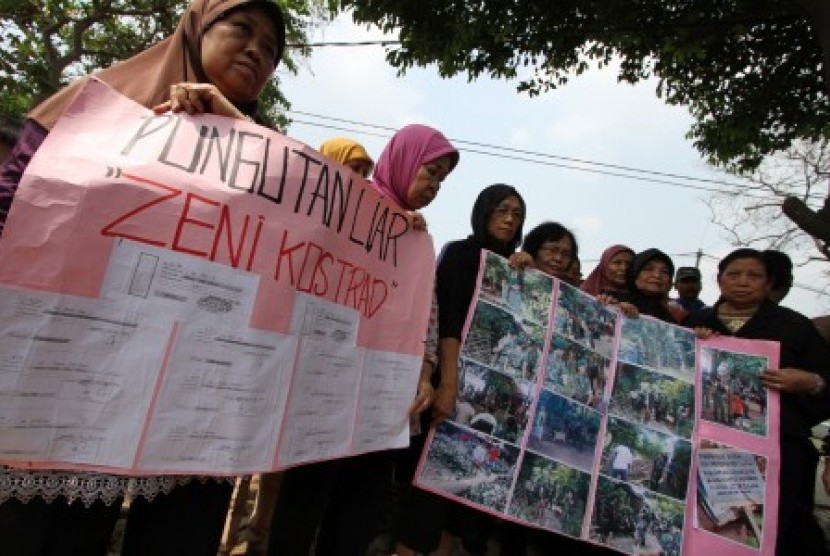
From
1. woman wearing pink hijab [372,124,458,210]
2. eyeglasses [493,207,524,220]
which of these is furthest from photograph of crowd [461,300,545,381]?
woman wearing pink hijab [372,124,458,210]

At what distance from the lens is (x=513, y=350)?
7.28 ft

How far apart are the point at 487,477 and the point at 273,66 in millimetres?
1656

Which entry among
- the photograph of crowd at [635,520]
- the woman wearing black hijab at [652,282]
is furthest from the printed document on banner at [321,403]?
the woman wearing black hijab at [652,282]

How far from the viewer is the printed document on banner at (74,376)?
34.8 inches

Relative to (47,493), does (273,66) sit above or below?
above

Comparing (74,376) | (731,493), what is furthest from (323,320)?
(731,493)

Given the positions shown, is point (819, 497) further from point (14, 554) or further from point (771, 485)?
point (14, 554)

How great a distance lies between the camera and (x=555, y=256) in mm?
2758

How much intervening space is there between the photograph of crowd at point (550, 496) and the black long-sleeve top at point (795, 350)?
3.35 ft

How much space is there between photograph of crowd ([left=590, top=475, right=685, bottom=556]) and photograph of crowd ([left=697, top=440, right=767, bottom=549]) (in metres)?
0.12

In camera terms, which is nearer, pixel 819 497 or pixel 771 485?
pixel 771 485

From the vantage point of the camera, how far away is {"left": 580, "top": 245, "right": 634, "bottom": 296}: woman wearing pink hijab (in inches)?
129

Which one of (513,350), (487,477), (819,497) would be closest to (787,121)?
(819,497)

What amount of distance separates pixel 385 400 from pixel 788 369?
1.89 m
